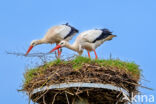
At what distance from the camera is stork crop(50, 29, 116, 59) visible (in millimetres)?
9469

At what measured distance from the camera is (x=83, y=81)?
6363 millimetres

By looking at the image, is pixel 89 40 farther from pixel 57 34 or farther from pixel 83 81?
pixel 83 81

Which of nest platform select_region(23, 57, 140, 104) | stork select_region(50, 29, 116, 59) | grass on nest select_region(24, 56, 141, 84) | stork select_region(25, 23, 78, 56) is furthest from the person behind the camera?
stork select_region(25, 23, 78, 56)

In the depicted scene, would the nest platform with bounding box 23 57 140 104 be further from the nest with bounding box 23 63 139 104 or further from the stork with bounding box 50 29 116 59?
the stork with bounding box 50 29 116 59

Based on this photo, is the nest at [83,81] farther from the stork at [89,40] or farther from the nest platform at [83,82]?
the stork at [89,40]

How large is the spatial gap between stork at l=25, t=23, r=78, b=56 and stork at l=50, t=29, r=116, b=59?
4.81ft

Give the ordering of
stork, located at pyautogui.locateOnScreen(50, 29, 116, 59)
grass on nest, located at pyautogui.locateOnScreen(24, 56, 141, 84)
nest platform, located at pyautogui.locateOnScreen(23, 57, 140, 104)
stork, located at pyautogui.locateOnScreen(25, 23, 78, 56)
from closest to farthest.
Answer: nest platform, located at pyautogui.locateOnScreen(23, 57, 140, 104) < grass on nest, located at pyautogui.locateOnScreen(24, 56, 141, 84) < stork, located at pyautogui.locateOnScreen(50, 29, 116, 59) < stork, located at pyautogui.locateOnScreen(25, 23, 78, 56)

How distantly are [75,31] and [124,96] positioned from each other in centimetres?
506

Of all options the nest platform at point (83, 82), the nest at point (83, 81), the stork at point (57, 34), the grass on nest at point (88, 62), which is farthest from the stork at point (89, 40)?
the nest at point (83, 81)

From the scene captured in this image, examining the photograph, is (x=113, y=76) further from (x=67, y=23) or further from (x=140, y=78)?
(x=67, y=23)

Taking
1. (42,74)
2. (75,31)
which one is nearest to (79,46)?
→ (75,31)

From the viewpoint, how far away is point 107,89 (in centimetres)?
654

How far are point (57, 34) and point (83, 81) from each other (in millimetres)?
4884

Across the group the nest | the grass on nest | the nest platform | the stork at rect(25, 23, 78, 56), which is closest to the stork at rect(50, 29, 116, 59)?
the stork at rect(25, 23, 78, 56)
